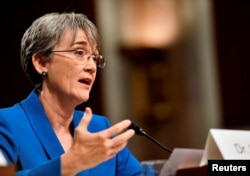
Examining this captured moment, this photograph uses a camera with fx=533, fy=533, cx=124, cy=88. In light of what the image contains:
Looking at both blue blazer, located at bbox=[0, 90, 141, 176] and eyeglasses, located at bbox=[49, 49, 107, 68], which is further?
eyeglasses, located at bbox=[49, 49, 107, 68]

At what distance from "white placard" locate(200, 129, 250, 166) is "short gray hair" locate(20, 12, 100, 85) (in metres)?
0.48

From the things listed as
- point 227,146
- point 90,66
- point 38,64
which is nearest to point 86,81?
point 90,66

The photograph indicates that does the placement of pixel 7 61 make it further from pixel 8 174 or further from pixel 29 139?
pixel 8 174

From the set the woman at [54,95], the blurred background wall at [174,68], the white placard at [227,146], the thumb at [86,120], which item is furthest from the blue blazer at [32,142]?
the blurred background wall at [174,68]

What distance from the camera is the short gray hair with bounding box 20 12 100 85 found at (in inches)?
65.6

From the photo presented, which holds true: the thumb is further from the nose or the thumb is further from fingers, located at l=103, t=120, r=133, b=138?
the nose

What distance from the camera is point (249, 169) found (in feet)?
4.78

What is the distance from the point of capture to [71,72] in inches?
65.1

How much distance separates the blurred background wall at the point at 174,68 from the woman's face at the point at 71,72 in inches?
118

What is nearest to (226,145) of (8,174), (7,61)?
(8,174)

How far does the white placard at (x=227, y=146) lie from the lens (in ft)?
5.29

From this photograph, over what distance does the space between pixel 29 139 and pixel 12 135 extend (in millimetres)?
59

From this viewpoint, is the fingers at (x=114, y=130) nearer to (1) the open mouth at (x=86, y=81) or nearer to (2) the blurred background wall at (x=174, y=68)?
(1) the open mouth at (x=86, y=81)

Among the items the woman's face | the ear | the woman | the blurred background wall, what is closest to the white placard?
the woman
